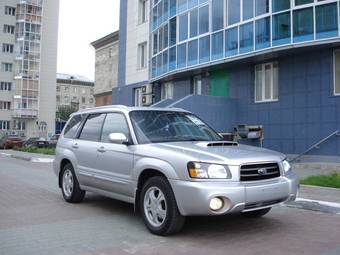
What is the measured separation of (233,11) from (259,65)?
2503 millimetres

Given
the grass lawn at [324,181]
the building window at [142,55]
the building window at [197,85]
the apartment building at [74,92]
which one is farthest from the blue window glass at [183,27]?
the apartment building at [74,92]

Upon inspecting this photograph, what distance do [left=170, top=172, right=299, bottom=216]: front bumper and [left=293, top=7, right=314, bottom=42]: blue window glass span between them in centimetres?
1098

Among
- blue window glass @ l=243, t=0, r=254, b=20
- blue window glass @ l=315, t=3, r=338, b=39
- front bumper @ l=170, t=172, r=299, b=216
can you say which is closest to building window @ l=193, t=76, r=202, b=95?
blue window glass @ l=243, t=0, r=254, b=20

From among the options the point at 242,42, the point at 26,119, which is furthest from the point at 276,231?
the point at 26,119

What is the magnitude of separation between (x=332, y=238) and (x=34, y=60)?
226ft

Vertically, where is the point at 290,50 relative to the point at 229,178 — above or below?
above

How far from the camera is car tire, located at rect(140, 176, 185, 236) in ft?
19.1

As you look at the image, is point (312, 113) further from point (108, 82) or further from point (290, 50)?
point (108, 82)

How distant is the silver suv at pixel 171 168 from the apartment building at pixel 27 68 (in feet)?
200

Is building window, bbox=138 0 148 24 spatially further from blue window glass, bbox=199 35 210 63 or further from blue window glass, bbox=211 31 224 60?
blue window glass, bbox=211 31 224 60

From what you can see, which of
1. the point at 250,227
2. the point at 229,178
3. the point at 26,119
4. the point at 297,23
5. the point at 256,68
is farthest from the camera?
the point at 26,119

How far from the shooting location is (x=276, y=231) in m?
6.36

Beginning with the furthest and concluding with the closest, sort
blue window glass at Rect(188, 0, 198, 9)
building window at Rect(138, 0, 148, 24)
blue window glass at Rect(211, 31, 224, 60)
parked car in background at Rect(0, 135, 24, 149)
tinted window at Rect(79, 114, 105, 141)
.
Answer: parked car in background at Rect(0, 135, 24, 149) → building window at Rect(138, 0, 148, 24) → blue window glass at Rect(188, 0, 198, 9) → blue window glass at Rect(211, 31, 224, 60) → tinted window at Rect(79, 114, 105, 141)

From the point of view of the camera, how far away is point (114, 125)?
748cm
